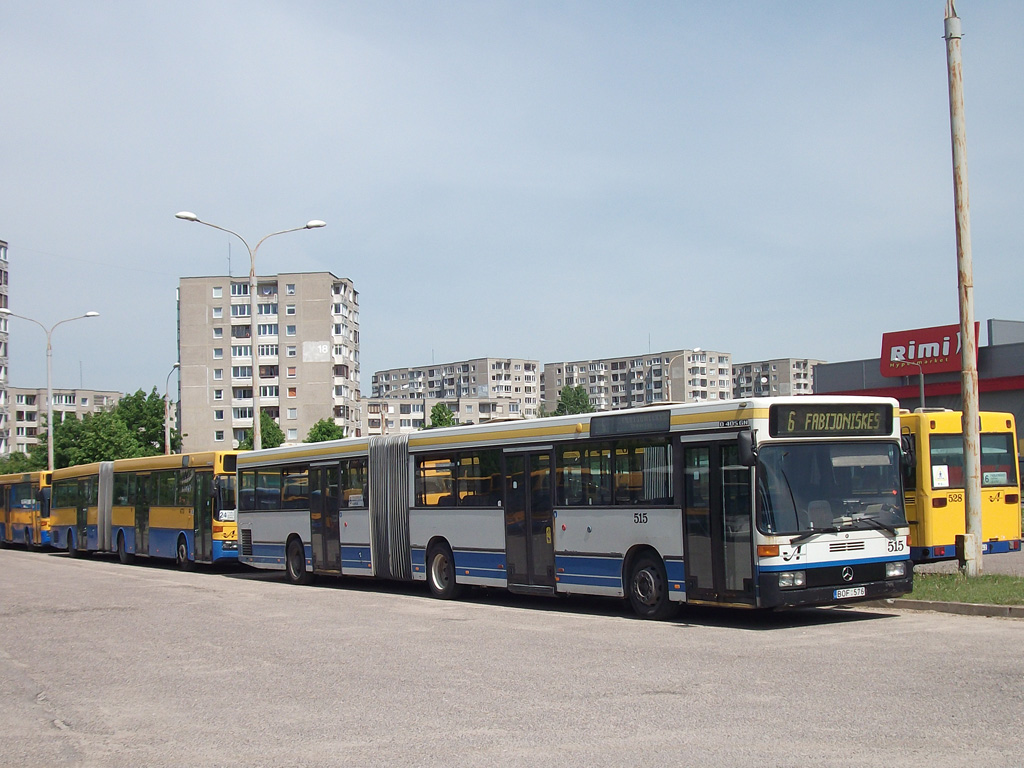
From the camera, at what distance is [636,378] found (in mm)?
184125

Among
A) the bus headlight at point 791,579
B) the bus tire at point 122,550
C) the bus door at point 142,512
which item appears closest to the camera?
the bus headlight at point 791,579

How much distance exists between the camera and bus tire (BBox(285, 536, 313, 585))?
74.0 ft

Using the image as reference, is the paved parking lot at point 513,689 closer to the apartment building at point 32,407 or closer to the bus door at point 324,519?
the bus door at point 324,519

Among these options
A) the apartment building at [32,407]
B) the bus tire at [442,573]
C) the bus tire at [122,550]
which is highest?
the apartment building at [32,407]

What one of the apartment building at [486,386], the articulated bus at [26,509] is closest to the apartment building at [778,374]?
the apartment building at [486,386]

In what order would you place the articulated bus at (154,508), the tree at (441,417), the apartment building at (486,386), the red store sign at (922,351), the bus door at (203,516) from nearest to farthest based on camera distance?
the articulated bus at (154,508), the bus door at (203,516), the red store sign at (922,351), the tree at (441,417), the apartment building at (486,386)

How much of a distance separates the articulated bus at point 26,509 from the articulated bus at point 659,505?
24.7m

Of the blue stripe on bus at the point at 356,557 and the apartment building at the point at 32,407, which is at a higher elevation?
the apartment building at the point at 32,407

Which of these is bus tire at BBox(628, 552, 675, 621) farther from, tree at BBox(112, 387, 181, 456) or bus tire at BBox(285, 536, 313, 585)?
tree at BBox(112, 387, 181, 456)

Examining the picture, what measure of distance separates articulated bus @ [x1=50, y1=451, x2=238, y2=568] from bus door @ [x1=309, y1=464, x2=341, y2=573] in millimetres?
5199

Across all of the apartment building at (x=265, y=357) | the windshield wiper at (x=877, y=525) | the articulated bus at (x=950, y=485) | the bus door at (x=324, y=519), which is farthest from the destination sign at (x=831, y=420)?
the apartment building at (x=265, y=357)

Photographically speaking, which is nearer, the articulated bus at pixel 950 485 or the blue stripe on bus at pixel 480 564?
the blue stripe on bus at pixel 480 564

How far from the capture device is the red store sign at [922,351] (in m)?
45.6

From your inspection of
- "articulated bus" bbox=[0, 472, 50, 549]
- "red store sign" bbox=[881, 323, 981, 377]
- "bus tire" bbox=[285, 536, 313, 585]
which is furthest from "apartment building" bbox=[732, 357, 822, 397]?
"bus tire" bbox=[285, 536, 313, 585]
